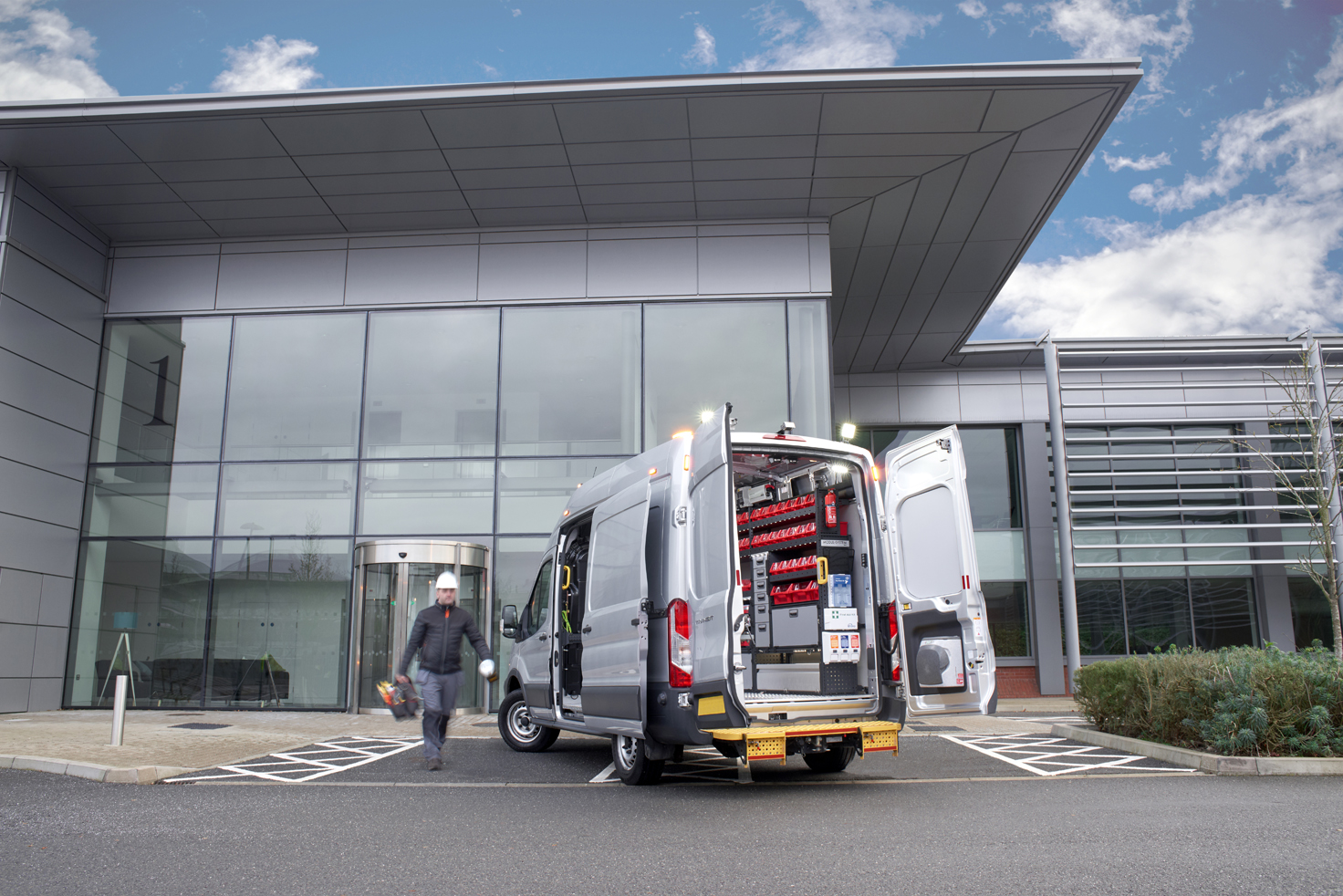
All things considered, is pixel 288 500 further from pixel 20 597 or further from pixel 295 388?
pixel 20 597

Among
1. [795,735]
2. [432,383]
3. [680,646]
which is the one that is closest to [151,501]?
[432,383]

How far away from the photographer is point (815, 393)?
47.6 ft

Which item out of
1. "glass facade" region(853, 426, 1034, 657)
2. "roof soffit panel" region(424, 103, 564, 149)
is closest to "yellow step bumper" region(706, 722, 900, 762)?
"roof soffit panel" region(424, 103, 564, 149)

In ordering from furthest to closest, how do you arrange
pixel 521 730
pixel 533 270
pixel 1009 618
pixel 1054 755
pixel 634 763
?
pixel 1009 618 → pixel 533 270 → pixel 521 730 → pixel 1054 755 → pixel 634 763

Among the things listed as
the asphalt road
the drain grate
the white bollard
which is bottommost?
the drain grate

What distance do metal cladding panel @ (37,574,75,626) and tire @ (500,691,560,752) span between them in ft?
29.1

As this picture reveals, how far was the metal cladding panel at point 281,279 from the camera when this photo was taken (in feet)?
50.5

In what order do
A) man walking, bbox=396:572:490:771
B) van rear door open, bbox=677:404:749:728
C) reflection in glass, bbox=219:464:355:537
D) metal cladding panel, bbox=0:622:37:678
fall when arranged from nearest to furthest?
1. van rear door open, bbox=677:404:749:728
2. man walking, bbox=396:572:490:771
3. metal cladding panel, bbox=0:622:37:678
4. reflection in glass, bbox=219:464:355:537

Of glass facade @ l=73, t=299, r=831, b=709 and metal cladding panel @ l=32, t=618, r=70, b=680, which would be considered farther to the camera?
glass facade @ l=73, t=299, r=831, b=709

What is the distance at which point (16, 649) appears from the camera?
1348 centimetres

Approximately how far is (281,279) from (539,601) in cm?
922

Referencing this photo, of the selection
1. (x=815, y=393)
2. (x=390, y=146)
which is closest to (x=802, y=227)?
(x=815, y=393)

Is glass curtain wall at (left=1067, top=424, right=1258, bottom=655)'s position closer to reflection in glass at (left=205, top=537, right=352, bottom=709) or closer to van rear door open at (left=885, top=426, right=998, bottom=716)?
van rear door open at (left=885, top=426, right=998, bottom=716)

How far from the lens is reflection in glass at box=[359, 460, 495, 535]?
14539 millimetres
